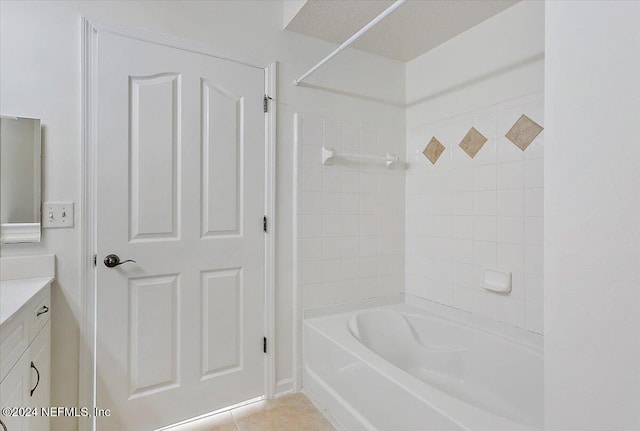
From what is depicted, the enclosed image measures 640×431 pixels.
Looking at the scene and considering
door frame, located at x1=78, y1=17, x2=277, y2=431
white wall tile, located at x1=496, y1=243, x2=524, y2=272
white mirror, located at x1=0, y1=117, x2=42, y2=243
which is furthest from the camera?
white wall tile, located at x1=496, y1=243, x2=524, y2=272

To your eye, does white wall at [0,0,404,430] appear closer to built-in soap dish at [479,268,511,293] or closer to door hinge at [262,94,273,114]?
door hinge at [262,94,273,114]

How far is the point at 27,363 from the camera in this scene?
1.12 meters

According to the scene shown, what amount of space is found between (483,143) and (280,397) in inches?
78.7

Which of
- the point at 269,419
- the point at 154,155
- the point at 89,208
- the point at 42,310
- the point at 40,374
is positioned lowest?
the point at 269,419

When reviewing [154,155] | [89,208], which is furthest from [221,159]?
[89,208]

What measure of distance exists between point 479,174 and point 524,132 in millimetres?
327

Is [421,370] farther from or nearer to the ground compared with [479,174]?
nearer to the ground

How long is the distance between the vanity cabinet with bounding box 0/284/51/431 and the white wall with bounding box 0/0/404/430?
131 millimetres

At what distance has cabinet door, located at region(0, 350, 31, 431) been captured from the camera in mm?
919

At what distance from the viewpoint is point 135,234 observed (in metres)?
1.61

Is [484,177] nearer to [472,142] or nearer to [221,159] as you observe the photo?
[472,142]

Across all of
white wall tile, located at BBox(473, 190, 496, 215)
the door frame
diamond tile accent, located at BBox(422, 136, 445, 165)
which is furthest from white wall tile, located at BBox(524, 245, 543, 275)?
the door frame

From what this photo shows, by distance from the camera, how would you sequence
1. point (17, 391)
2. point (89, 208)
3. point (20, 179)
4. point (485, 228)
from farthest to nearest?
point (485, 228) < point (89, 208) < point (20, 179) < point (17, 391)

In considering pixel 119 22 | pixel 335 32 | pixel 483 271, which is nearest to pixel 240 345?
pixel 483 271
